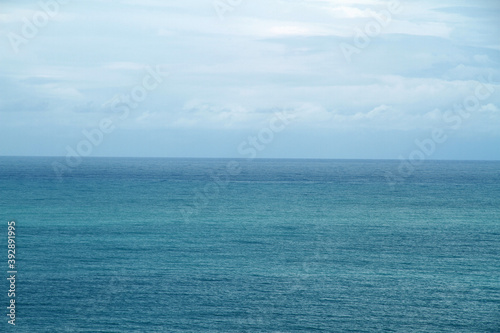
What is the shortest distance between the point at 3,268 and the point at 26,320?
474 inches

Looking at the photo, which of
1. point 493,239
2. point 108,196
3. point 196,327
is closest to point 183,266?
point 196,327

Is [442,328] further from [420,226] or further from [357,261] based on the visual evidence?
[420,226]

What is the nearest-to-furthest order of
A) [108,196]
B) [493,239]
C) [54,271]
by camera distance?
[54,271] < [493,239] < [108,196]

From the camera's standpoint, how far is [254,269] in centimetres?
4512

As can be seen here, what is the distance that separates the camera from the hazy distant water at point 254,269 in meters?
34.5

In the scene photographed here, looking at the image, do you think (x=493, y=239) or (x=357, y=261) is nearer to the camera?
(x=357, y=261)

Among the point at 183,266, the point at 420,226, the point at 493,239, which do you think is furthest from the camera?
the point at 420,226

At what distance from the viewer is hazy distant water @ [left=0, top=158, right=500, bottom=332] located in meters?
34.5

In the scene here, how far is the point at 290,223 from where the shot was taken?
235 ft

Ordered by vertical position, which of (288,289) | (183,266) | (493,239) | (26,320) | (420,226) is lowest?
(26,320)

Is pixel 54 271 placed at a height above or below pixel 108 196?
below

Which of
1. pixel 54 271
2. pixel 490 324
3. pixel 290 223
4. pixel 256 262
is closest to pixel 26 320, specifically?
pixel 54 271

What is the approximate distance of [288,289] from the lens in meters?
39.9

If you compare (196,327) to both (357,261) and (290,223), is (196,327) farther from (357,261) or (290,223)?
(290,223)
